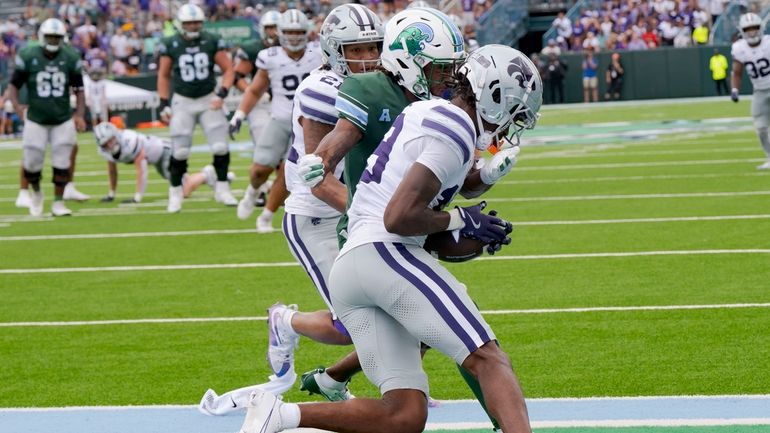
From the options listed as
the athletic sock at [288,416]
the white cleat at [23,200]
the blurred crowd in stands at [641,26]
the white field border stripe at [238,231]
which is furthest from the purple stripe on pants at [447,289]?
the blurred crowd in stands at [641,26]

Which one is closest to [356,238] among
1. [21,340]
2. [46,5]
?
[21,340]

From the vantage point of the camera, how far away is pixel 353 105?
16.5 ft

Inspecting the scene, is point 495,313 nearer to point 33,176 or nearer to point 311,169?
point 311,169

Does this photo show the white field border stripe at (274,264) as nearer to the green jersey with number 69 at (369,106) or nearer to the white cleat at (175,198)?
the white cleat at (175,198)

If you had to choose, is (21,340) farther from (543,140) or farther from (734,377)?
(543,140)

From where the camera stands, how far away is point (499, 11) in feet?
121

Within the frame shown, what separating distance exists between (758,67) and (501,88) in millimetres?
12366

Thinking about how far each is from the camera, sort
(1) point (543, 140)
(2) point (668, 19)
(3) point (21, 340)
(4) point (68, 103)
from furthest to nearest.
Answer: (2) point (668, 19)
(1) point (543, 140)
(4) point (68, 103)
(3) point (21, 340)

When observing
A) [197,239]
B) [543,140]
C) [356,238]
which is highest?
[356,238]

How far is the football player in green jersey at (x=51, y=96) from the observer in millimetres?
14117

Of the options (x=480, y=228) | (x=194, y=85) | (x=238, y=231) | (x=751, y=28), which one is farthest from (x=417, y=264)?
(x=751, y=28)

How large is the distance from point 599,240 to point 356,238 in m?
6.35

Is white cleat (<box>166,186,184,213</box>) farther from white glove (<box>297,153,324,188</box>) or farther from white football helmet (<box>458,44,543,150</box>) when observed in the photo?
white football helmet (<box>458,44,543,150</box>)

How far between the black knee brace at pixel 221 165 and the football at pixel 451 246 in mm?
9641
